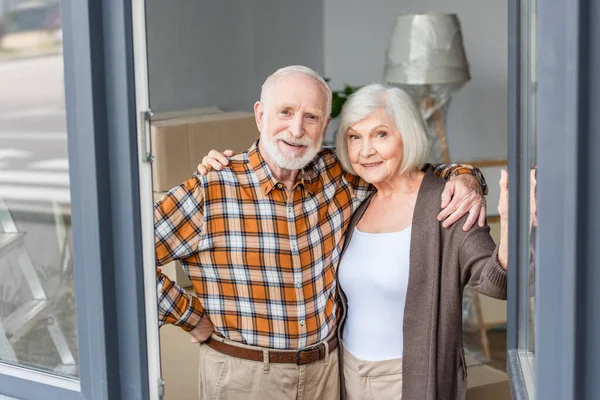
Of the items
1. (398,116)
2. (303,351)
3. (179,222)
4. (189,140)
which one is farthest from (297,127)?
(189,140)

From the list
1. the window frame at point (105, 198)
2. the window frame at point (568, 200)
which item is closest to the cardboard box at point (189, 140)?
the window frame at point (105, 198)

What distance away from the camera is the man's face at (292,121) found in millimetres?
2172

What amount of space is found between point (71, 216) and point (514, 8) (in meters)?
0.91

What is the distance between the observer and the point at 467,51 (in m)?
4.70

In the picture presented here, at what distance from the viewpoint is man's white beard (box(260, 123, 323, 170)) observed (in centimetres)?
216

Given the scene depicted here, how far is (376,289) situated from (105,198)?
0.84 metres

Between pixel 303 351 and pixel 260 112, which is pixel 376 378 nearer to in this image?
pixel 303 351

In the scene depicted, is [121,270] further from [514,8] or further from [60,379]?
[514,8]

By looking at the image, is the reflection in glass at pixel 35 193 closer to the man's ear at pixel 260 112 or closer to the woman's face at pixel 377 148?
the man's ear at pixel 260 112

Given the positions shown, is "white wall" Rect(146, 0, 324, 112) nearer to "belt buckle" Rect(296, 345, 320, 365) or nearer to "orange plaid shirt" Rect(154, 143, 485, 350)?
"orange plaid shirt" Rect(154, 143, 485, 350)

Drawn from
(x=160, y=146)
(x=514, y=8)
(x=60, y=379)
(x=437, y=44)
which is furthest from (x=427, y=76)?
(x=60, y=379)

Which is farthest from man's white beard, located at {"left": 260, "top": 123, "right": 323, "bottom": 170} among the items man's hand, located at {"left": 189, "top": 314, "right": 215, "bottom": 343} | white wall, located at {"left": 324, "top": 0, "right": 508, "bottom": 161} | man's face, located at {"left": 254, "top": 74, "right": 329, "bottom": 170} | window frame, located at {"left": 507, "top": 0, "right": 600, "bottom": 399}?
white wall, located at {"left": 324, "top": 0, "right": 508, "bottom": 161}

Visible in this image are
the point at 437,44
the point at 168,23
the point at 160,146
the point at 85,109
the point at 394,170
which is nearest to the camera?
the point at 85,109

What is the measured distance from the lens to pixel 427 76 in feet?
13.1
